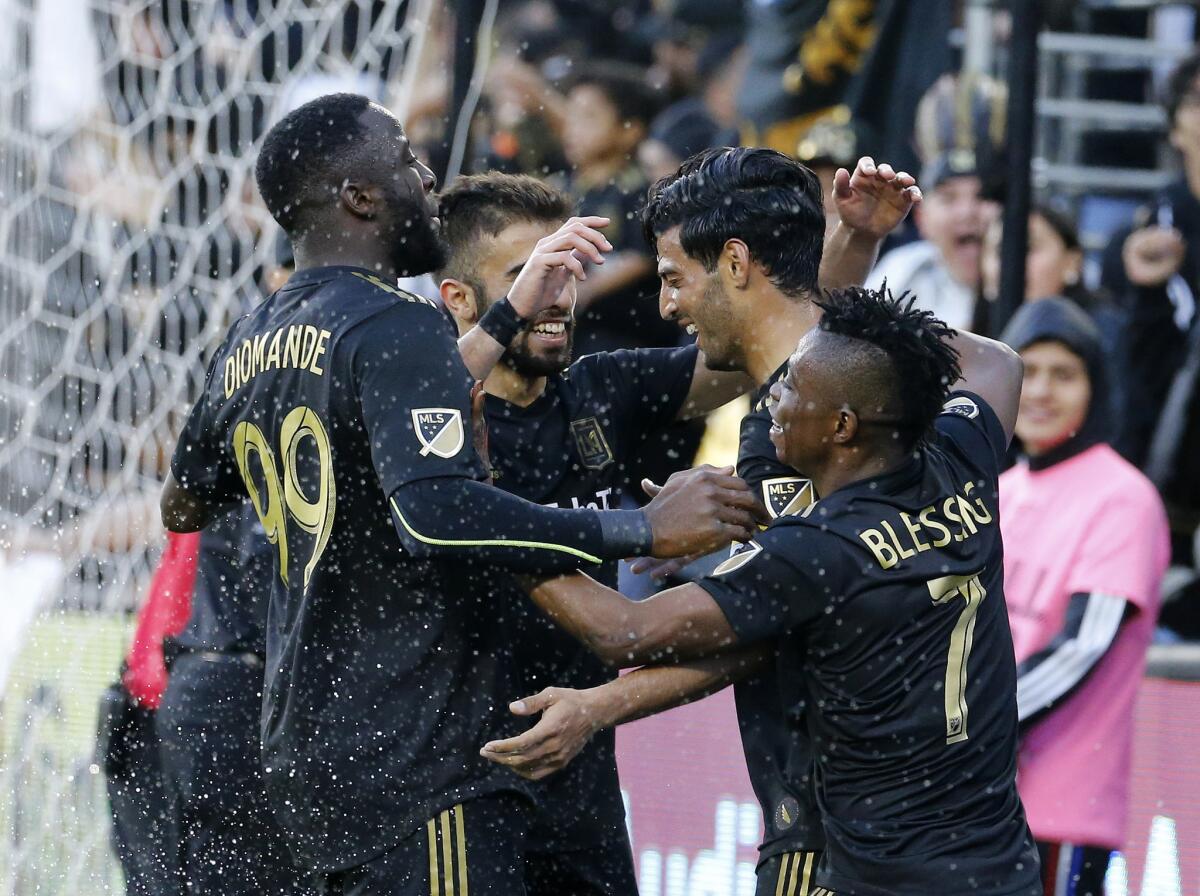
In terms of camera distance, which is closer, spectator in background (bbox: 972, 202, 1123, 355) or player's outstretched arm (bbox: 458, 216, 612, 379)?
player's outstretched arm (bbox: 458, 216, 612, 379)

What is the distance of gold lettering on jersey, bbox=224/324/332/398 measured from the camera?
139 inches

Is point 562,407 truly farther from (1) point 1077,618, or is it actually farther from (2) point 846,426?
(1) point 1077,618

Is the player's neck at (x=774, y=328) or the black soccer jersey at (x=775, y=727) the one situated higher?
the player's neck at (x=774, y=328)

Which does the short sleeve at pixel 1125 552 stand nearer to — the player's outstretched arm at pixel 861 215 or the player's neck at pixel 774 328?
the player's outstretched arm at pixel 861 215

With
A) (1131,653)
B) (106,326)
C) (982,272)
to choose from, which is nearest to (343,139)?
(1131,653)

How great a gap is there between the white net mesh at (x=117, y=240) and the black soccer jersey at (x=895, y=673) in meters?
4.08

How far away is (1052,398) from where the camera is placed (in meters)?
5.50

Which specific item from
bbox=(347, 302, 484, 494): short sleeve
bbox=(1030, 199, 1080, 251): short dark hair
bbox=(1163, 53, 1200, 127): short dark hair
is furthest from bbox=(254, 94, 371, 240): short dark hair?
bbox=(1163, 53, 1200, 127): short dark hair

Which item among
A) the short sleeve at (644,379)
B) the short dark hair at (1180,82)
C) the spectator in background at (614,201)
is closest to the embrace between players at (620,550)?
the short sleeve at (644,379)

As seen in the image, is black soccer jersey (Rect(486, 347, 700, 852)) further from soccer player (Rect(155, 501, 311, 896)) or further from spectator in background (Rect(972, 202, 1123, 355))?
spectator in background (Rect(972, 202, 1123, 355))

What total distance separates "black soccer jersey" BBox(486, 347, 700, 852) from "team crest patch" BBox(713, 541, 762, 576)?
29.8 inches

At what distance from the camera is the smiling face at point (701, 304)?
3836mm

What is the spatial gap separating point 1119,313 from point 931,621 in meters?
3.82

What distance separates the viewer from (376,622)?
358 cm
